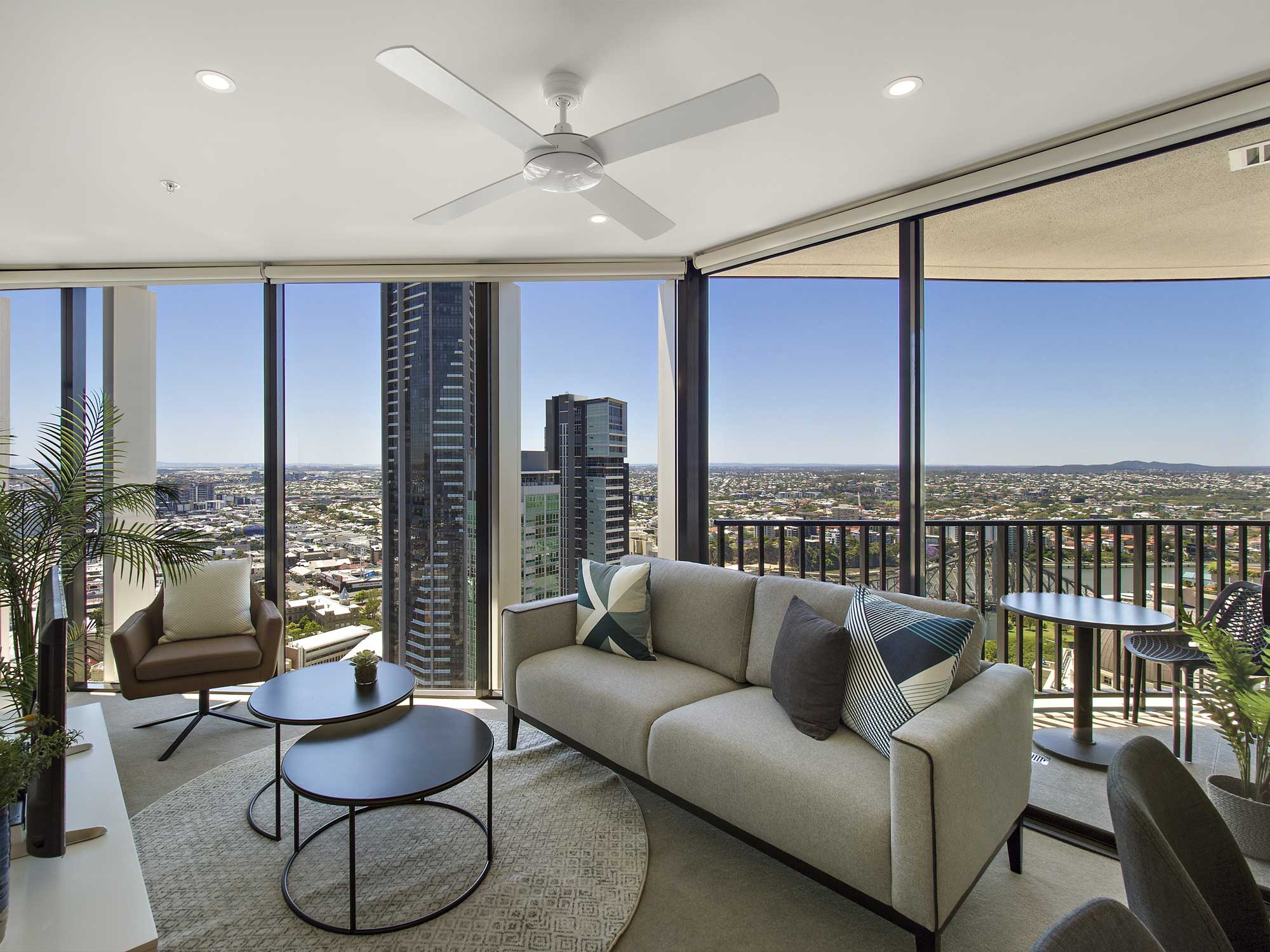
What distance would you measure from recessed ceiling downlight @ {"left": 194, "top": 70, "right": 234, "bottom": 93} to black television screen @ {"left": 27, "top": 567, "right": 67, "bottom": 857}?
1578mm

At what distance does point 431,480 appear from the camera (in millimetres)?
3895

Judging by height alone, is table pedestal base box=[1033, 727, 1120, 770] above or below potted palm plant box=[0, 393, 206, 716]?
below

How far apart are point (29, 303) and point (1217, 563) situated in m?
6.78

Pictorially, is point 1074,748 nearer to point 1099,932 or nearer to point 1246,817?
point 1246,817

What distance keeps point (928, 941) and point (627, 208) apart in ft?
7.55

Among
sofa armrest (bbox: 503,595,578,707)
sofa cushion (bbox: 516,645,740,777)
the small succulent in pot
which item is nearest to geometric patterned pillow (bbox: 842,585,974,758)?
sofa cushion (bbox: 516,645,740,777)

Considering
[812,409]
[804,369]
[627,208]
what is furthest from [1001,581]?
[627,208]

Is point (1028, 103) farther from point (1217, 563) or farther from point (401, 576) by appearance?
point (401, 576)

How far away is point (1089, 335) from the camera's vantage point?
2.66 meters

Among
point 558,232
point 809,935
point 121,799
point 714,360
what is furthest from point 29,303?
point 809,935

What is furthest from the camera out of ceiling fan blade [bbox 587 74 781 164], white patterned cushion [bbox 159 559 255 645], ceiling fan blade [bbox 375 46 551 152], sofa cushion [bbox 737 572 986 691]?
white patterned cushion [bbox 159 559 255 645]

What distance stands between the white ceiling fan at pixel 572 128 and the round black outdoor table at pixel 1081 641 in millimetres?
2307

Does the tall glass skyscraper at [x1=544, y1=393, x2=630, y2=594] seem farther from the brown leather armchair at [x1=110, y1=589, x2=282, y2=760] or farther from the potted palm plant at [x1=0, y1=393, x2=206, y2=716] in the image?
the potted palm plant at [x1=0, y1=393, x2=206, y2=716]

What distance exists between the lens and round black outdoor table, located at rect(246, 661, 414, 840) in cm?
221
